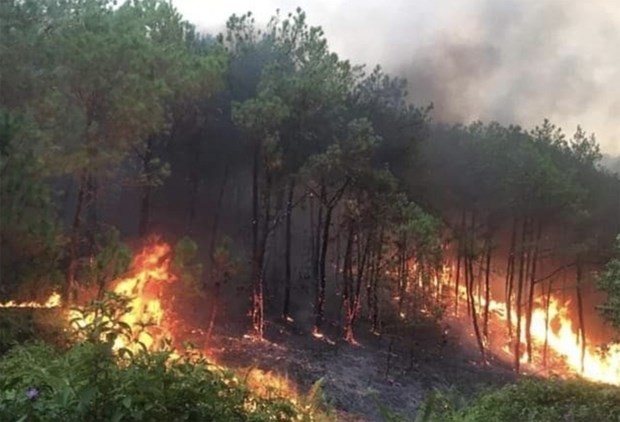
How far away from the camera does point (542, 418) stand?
1054 centimetres

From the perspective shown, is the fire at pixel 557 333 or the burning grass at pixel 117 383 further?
the fire at pixel 557 333

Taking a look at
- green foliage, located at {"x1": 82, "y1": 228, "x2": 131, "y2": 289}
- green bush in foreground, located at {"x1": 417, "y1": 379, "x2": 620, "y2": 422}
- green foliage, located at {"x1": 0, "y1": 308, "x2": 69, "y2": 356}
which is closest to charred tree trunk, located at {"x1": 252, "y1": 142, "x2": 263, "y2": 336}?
green foliage, located at {"x1": 82, "y1": 228, "x2": 131, "y2": 289}

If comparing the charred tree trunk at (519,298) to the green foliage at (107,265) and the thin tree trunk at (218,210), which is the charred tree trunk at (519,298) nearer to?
the thin tree trunk at (218,210)

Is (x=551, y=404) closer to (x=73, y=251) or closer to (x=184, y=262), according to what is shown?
(x=184, y=262)

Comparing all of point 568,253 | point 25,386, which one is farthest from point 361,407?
point 568,253

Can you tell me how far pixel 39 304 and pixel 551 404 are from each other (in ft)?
32.0

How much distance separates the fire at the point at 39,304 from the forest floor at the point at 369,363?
4.79 meters

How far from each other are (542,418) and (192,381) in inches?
327

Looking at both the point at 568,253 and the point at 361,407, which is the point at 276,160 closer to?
the point at 361,407

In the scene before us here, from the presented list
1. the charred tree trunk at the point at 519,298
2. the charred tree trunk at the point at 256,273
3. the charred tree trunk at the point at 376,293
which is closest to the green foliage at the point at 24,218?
the charred tree trunk at the point at 256,273

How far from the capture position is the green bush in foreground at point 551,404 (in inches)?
410

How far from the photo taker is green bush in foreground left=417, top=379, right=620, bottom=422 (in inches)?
410

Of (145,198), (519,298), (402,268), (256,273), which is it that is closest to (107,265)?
(145,198)

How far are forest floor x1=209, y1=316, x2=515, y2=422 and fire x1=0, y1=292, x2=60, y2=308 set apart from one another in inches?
189
